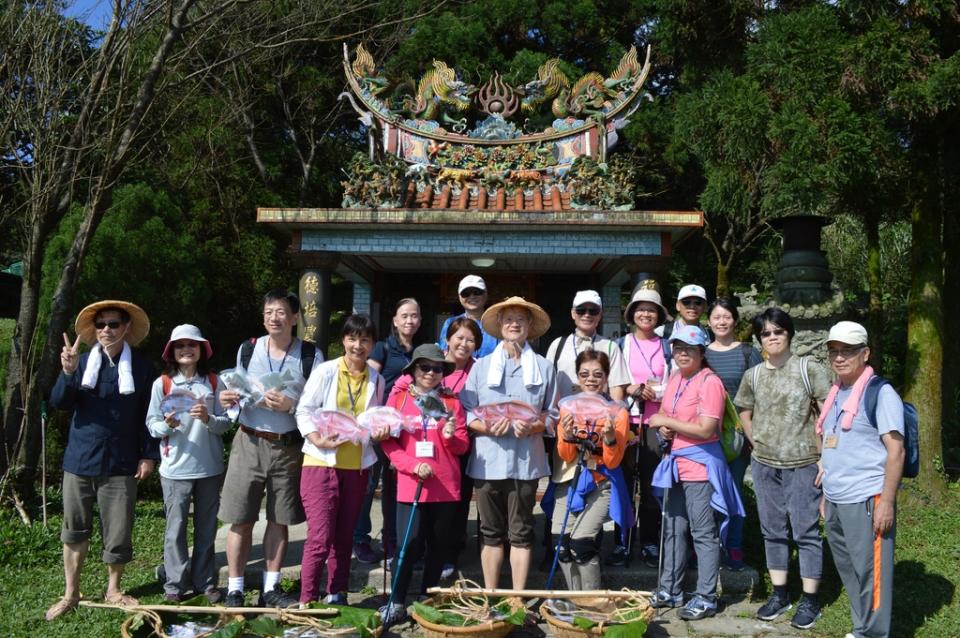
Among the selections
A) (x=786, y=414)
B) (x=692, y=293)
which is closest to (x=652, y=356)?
(x=692, y=293)

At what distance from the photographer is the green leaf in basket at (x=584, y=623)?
3645 millimetres

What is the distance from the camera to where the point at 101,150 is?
6504 millimetres

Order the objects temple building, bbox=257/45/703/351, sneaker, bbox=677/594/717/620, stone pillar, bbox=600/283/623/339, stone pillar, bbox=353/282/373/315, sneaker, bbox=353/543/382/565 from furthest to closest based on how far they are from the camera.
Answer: stone pillar, bbox=353/282/373/315 < stone pillar, bbox=600/283/623/339 < temple building, bbox=257/45/703/351 < sneaker, bbox=353/543/382/565 < sneaker, bbox=677/594/717/620

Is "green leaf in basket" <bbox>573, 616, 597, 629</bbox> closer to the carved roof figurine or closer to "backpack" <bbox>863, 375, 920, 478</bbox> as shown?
"backpack" <bbox>863, 375, 920, 478</bbox>

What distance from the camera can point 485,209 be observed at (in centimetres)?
754

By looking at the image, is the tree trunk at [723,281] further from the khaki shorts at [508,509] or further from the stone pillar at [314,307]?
the khaki shorts at [508,509]

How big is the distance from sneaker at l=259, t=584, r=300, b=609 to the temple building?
4006mm

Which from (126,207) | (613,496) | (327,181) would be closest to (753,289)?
(327,181)

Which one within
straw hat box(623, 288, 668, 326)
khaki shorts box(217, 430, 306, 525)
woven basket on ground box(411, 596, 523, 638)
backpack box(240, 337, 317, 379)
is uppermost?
straw hat box(623, 288, 668, 326)

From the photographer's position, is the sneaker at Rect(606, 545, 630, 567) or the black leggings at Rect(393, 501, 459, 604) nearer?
the black leggings at Rect(393, 501, 459, 604)

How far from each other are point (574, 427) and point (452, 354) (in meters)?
0.83

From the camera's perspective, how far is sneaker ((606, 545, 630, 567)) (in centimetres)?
478

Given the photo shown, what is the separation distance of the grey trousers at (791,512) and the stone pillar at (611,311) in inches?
201

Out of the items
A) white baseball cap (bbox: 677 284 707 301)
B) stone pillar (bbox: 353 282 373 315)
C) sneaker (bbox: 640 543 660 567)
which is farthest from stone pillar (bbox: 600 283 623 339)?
sneaker (bbox: 640 543 660 567)
